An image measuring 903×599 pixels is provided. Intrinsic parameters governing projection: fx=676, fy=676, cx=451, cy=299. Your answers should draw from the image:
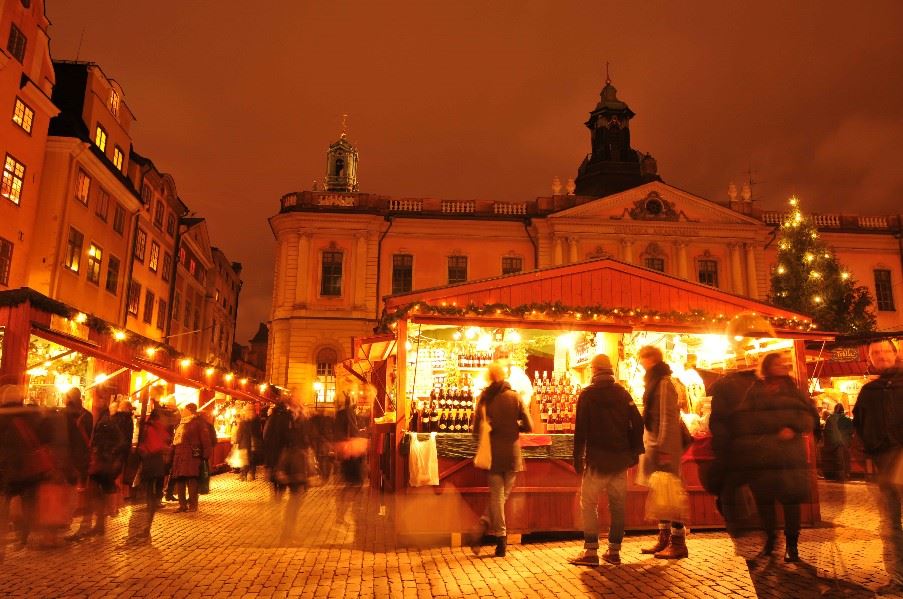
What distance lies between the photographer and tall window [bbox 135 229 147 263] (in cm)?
2887

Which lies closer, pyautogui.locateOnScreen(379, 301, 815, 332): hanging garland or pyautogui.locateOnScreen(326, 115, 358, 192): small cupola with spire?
pyautogui.locateOnScreen(379, 301, 815, 332): hanging garland

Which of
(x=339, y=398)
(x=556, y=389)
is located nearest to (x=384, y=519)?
(x=339, y=398)

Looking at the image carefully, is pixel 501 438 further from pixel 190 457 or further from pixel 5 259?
pixel 5 259

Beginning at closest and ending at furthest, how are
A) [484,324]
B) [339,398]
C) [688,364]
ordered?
[484,324], [339,398], [688,364]

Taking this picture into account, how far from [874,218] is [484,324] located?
3454cm

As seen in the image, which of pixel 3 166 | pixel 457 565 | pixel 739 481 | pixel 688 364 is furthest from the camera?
pixel 3 166

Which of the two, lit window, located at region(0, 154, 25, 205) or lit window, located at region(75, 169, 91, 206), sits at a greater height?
→ lit window, located at region(75, 169, 91, 206)

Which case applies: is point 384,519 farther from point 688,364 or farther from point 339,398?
point 688,364

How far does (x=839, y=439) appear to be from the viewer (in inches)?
625

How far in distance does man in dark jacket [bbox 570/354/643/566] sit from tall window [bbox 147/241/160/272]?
28.2 meters

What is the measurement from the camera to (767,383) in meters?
5.07

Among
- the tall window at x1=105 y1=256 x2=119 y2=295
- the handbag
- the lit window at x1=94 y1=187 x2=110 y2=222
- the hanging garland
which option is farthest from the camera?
the tall window at x1=105 y1=256 x2=119 y2=295

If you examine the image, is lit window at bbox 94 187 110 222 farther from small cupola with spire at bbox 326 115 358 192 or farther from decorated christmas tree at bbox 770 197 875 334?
decorated christmas tree at bbox 770 197 875 334

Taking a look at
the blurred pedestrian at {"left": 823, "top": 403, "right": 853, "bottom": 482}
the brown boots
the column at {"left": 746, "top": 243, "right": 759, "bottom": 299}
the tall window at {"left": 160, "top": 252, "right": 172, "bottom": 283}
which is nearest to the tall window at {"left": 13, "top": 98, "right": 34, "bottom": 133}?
the tall window at {"left": 160, "top": 252, "right": 172, "bottom": 283}
